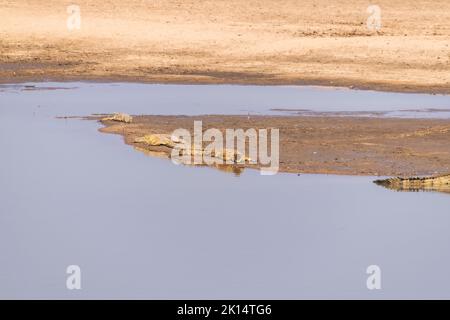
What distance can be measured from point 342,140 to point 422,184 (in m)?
3.45

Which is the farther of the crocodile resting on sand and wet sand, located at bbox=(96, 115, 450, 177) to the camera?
wet sand, located at bbox=(96, 115, 450, 177)

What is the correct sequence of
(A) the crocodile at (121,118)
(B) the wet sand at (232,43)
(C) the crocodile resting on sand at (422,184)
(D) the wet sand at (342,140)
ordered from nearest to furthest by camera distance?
(C) the crocodile resting on sand at (422,184), (D) the wet sand at (342,140), (A) the crocodile at (121,118), (B) the wet sand at (232,43)

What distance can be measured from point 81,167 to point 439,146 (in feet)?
17.8

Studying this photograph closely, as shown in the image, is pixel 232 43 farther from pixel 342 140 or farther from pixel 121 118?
pixel 342 140

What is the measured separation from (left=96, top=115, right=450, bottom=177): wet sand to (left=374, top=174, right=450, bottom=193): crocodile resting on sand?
1.02 metres

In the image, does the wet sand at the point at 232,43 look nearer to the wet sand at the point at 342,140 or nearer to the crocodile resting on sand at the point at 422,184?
the wet sand at the point at 342,140

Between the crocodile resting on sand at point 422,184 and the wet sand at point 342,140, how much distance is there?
1.02m

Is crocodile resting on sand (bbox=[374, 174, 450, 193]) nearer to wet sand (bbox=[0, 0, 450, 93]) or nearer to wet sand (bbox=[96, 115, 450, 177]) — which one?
wet sand (bbox=[96, 115, 450, 177])

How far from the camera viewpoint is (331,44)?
92.7 ft

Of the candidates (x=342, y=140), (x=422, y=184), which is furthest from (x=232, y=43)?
(x=422, y=184)

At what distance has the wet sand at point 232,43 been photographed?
25891 millimetres

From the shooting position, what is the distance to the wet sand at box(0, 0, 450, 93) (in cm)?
2589

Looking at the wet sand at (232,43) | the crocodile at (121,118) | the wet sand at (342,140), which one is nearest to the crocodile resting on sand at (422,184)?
the wet sand at (342,140)

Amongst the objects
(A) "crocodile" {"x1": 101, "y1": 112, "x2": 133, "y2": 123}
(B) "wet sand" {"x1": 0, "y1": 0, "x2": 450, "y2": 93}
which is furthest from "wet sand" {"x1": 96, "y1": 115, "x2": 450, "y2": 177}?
(B) "wet sand" {"x1": 0, "y1": 0, "x2": 450, "y2": 93}
